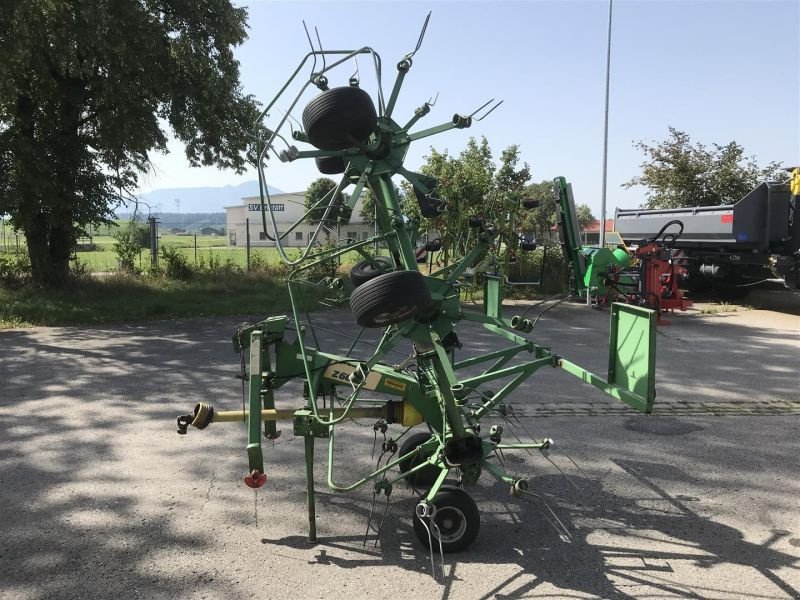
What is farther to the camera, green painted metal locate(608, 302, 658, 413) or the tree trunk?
the tree trunk

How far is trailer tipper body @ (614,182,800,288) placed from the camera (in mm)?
12570

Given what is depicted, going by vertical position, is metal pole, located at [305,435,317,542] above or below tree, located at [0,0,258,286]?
below

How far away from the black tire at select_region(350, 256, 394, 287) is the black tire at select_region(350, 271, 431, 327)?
1.16 metres

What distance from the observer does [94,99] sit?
12.8 metres

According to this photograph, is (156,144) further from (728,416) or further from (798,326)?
(798,326)

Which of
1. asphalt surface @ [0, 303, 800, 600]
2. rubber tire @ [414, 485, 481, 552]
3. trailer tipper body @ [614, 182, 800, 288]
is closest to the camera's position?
asphalt surface @ [0, 303, 800, 600]

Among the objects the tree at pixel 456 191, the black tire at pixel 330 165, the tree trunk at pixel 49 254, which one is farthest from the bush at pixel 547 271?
the black tire at pixel 330 165

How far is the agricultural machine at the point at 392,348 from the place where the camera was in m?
3.44

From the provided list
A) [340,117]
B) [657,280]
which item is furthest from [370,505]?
[657,280]

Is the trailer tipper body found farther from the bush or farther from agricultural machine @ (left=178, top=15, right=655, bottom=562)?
agricultural machine @ (left=178, top=15, right=655, bottom=562)

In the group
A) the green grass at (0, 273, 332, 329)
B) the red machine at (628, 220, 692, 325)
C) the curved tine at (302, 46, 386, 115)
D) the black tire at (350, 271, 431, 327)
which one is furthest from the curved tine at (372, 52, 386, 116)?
the red machine at (628, 220, 692, 325)

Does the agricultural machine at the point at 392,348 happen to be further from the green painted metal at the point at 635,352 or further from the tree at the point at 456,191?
the tree at the point at 456,191

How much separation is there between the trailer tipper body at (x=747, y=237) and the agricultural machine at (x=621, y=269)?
2.86 ft

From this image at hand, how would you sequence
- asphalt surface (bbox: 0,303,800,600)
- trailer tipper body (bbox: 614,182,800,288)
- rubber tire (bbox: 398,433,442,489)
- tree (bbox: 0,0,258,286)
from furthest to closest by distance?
trailer tipper body (bbox: 614,182,800,288)
tree (bbox: 0,0,258,286)
rubber tire (bbox: 398,433,442,489)
asphalt surface (bbox: 0,303,800,600)
